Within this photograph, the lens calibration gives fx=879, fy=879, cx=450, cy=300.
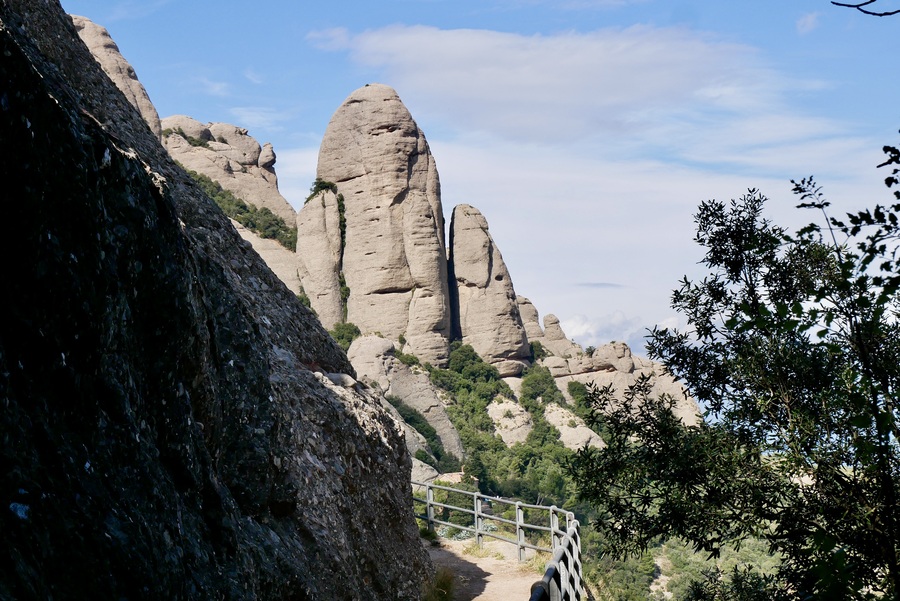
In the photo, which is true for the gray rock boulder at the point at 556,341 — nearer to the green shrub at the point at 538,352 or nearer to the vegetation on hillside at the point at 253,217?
the green shrub at the point at 538,352

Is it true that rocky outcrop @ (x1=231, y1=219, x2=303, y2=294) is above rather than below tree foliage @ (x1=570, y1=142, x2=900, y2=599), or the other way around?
above

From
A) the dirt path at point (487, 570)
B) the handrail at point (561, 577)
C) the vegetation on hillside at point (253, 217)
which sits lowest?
the dirt path at point (487, 570)

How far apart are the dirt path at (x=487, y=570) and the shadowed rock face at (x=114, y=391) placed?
5354 mm

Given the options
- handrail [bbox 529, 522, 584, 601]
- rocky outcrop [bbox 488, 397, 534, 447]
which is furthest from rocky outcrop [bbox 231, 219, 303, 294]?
handrail [bbox 529, 522, 584, 601]

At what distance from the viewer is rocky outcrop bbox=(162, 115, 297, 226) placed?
8875 cm

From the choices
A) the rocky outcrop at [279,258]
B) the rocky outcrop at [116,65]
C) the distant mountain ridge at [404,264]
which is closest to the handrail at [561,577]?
the distant mountain ridge at [404,264]

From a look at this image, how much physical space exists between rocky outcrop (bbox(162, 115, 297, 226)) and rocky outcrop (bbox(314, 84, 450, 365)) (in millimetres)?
17263

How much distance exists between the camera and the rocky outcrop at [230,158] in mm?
88750

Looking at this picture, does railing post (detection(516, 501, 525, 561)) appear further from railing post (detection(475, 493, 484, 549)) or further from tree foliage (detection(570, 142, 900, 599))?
tree foliage (detection(570, 142, 900, 599))

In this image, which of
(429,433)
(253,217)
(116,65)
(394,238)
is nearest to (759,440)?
(429,433)

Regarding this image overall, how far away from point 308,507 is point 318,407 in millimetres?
1290

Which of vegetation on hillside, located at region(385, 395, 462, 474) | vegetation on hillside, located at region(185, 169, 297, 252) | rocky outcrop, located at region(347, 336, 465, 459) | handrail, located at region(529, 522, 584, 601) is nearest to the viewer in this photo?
handrail, located at region(529, 522, 584, 601)

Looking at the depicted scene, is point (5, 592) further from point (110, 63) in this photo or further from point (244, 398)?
point (110, 63)

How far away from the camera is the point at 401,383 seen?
64188 millimetres
